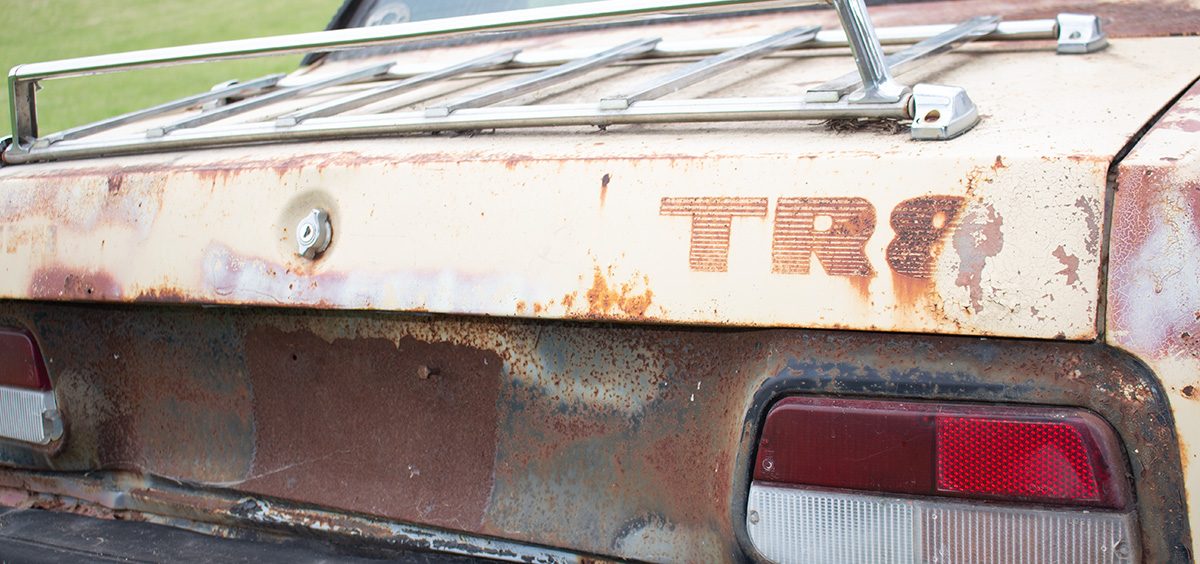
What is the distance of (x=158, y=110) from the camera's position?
2.57m

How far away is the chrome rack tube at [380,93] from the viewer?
78.7 inches

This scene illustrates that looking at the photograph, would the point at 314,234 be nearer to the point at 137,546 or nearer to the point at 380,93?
the point at 380,93

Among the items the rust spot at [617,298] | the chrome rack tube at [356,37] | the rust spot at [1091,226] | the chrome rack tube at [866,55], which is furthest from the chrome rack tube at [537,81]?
the rust spot at [1091,226]

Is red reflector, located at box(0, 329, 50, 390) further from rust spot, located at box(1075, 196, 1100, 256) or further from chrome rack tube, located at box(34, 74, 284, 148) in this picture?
rust spot, located at box(1075, 196, 1100, 256)

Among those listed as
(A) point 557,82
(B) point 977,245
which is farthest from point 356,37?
(B) point 977,245

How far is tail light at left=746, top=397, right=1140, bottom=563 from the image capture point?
51.3 inches

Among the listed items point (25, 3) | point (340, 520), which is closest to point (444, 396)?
point (340, 520)

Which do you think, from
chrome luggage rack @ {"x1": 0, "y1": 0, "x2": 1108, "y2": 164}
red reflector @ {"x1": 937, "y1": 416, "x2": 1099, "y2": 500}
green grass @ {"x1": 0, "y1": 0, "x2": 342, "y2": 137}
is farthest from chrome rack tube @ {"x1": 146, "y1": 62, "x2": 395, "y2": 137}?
green grass @ {"x1": 0, "y1": 0, "x2": 342, "y2": 137}

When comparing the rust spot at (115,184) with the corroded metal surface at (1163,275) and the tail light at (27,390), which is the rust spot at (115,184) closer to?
the tail light at (27,390)

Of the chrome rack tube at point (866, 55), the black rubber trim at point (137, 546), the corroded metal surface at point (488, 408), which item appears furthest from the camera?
the black rubber trim at point (137, 546)

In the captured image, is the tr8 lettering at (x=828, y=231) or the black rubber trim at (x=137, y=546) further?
the black rubber trim at (x=137, y=546)

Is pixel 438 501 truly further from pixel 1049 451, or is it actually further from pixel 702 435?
pixel 1049 451

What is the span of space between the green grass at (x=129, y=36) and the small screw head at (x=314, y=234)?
9628mm

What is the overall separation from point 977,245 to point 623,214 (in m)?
0.43
